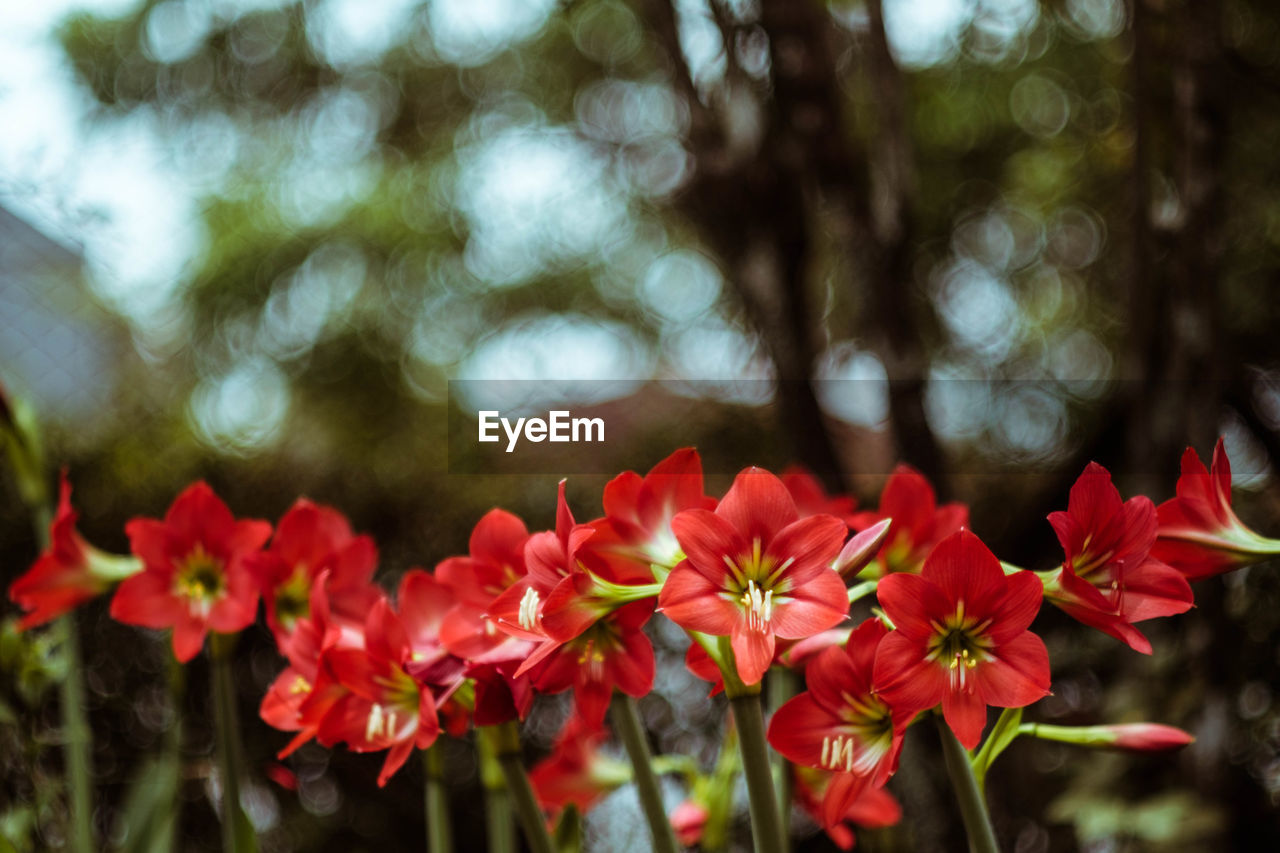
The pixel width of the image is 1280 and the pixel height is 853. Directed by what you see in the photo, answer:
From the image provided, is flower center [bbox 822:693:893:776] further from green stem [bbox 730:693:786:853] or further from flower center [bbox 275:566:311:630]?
flower center [bbox 275:566:311:630]

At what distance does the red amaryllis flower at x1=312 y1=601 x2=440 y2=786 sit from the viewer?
52 centimetres

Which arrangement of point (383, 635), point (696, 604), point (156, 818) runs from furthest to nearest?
point (156, 818), point (383, 635), point (696, 604)

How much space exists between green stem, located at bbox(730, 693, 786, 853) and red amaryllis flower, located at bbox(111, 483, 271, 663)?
38cm

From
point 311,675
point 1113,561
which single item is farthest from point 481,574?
point 1113,561

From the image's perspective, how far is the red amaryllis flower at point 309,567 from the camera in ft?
2.09

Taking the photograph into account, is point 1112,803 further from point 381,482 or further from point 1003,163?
point 1003,163

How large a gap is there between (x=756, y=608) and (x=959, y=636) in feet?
0.32

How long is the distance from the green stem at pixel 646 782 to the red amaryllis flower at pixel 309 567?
0.20 m

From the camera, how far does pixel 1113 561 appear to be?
457 millimetres

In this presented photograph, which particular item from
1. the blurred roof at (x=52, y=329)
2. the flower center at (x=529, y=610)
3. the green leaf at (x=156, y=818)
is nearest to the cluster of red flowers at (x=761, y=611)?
the flower center at (x=529, y=610)

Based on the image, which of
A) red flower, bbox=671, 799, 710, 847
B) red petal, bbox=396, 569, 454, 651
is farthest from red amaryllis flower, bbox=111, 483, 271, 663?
red flower, bbox=671, 799, 710, 847

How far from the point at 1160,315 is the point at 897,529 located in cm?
96

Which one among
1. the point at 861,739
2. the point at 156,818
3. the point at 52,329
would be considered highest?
the point at 861,739

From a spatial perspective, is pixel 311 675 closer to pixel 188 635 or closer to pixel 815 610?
pixel 188 635
